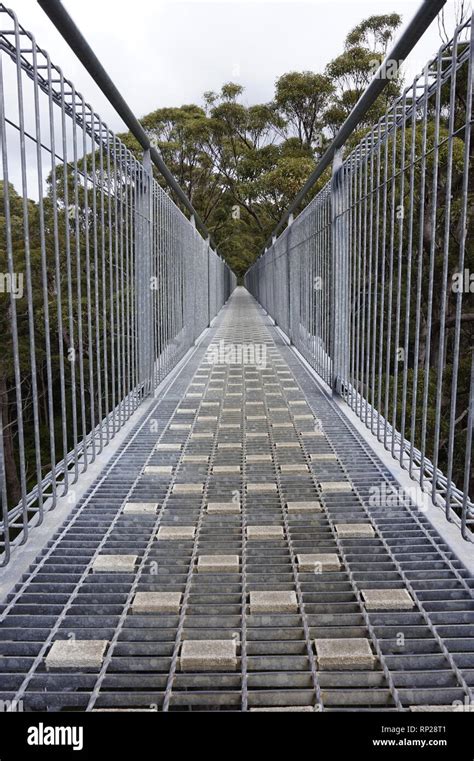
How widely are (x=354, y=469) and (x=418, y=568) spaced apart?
1.30 meters

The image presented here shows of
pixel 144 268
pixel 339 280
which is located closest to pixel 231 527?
pixel 144 268

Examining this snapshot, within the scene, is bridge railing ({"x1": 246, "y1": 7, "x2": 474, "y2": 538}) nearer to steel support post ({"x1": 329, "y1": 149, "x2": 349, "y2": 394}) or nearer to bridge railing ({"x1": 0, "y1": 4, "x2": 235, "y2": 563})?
steel support post ({"x1": 329, "y1": 149, "x2": 349, "y2": 394})

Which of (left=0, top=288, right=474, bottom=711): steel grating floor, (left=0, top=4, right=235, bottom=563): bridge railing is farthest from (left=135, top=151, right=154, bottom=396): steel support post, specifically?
(left=0, top=288, right=474, bottom=711): steel grating floor

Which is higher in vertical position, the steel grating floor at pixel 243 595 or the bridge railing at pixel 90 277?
the bridge railing at pixel 90 277

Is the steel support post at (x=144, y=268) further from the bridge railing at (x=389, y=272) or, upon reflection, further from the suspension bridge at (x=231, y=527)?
the bridge railing at (x=389, y=272)

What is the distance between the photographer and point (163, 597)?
2.39m

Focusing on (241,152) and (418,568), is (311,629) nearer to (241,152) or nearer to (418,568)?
(418,568)

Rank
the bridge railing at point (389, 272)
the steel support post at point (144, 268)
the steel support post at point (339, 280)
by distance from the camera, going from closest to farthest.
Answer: the bridge railing at point (389, 272) < the steel support post at point (144, 268) < the steel support post at point (339, 280)

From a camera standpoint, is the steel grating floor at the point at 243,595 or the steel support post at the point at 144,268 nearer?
the steel grating floor at the point at 243,595

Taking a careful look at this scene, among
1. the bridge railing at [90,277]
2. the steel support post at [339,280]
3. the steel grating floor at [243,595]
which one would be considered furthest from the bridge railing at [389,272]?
the bridge railing at [90,277]

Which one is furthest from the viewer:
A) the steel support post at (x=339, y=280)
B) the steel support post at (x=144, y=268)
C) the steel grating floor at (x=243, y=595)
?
the steel support post at (x=339, y=280)

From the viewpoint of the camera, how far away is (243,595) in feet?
7.93

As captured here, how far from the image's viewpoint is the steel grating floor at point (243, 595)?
192 cm
